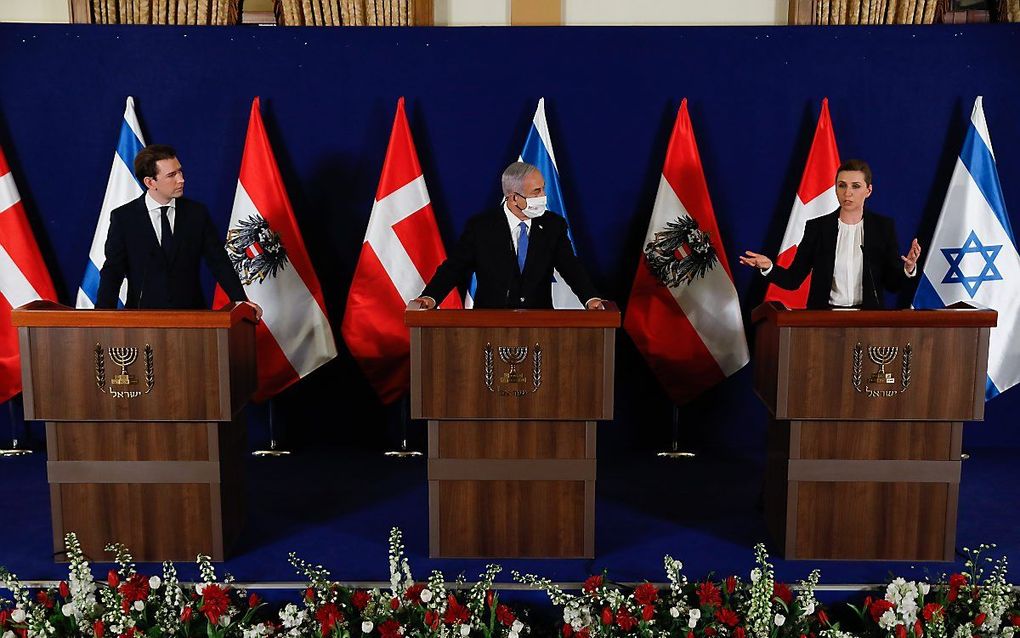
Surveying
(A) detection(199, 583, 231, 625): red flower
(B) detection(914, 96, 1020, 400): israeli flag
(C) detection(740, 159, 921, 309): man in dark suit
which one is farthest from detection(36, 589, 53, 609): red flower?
(B) detection(914, 96, 1020, 400): israeli flag

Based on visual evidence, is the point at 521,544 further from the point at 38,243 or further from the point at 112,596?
the point at 38,243

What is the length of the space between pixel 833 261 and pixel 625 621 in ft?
5.14

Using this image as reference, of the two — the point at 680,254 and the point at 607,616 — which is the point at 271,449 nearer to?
the point at 680,254

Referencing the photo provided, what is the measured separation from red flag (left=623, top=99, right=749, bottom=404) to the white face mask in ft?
3.94

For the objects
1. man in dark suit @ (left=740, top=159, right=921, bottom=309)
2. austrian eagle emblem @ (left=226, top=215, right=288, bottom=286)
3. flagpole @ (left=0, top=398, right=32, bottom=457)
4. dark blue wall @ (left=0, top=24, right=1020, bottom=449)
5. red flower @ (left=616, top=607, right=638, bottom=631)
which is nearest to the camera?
red flower @ (left=616, top=607, right=638, bottom=631)

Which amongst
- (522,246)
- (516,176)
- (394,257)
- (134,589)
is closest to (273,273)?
(394,257)

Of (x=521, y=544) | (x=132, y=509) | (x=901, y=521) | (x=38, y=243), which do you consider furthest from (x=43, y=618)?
(x=901, y=521)

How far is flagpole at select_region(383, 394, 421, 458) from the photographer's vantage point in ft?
15.0

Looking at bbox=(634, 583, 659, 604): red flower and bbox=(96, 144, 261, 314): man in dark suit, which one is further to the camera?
bbox=(96, 144, 261, 314): man in dark suit

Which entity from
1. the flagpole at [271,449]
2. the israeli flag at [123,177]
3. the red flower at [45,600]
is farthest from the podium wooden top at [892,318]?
the israeli flag at [123,177]

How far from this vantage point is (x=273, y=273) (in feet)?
14.5

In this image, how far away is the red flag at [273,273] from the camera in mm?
4375

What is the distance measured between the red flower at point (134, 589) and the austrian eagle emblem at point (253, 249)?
179cm

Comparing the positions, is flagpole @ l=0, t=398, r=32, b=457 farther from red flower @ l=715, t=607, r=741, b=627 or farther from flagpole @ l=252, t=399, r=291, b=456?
red flower @ l=715, t=607, r=741, b=627
